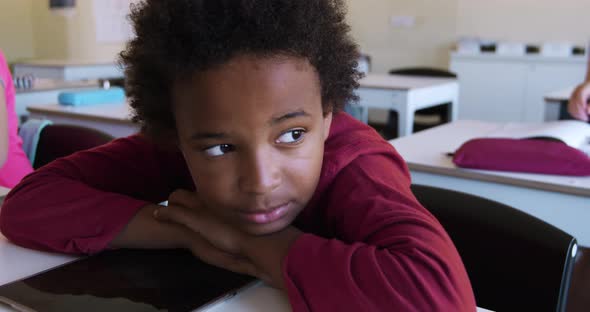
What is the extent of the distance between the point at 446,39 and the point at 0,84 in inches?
193

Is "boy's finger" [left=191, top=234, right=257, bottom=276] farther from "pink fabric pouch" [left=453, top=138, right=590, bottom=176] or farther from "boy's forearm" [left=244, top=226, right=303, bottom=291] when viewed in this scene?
"pink fabric pouch" [left=453, top=138, right=590, bottom=176]

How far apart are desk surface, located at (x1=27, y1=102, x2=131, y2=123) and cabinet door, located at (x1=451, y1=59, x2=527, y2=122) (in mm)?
3608

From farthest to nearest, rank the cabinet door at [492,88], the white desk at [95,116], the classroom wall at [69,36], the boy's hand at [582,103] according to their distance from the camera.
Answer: the classroom wall at [69,36], the cabinet door at [492,88], the white desk at [95,116], the boy's hand at [582,103]

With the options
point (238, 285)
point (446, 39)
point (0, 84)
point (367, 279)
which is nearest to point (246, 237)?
point (238, 285)

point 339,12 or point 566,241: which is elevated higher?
point 339,12

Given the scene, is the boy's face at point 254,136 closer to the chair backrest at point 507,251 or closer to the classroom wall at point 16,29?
the chair backrest at point 507,251

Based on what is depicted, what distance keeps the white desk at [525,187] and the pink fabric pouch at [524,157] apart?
0.02m

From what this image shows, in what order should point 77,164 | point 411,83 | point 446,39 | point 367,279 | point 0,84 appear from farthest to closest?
point 446,39, point 411,83, point 0,84, point 77,164, point 367,279

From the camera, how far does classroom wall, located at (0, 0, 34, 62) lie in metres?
6.44

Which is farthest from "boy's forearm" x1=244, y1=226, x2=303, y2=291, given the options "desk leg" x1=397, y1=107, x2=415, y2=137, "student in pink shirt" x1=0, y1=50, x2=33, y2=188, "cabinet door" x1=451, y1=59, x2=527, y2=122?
"cabinet door" x1=451, y1=59, x2=527, y2=122

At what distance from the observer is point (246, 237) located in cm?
74

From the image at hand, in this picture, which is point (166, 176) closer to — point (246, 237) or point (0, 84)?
point (246, 237)

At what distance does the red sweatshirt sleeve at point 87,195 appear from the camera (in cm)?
81

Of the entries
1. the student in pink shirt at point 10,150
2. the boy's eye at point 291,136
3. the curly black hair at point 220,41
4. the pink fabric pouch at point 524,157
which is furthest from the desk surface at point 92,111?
the boy's eye at point 291,136
